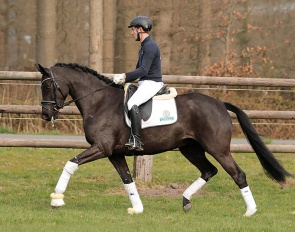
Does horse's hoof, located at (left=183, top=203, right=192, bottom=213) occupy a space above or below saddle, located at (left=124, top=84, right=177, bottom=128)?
below

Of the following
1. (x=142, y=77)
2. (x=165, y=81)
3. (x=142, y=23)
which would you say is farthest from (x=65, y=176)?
(x=165, y=81)

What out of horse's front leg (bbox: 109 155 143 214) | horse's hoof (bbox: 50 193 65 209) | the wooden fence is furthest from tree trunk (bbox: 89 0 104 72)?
horse's hoof (bbox: 50 193 65 209)

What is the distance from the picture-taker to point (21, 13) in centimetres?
3831

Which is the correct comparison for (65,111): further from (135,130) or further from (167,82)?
(135,130)

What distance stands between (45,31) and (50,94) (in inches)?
625

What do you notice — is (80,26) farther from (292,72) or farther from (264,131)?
(264,131)

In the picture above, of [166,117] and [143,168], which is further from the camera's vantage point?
[143,168]

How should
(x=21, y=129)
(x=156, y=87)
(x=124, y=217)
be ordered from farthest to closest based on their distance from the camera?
1. (x=21, y=129)
2. (x=156, y=87)
3. (x=124, y=217)

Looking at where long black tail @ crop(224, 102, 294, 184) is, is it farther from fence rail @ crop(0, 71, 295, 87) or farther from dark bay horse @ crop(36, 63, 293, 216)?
fence rail @ crop(0, 71, 295, 87)

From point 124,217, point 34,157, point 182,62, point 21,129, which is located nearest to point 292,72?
point 182,62

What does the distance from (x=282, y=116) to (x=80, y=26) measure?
30276 mm

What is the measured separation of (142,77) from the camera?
9.65 m

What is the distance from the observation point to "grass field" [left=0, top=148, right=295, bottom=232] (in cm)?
830

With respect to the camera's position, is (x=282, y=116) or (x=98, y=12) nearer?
(x=282, y=116)
